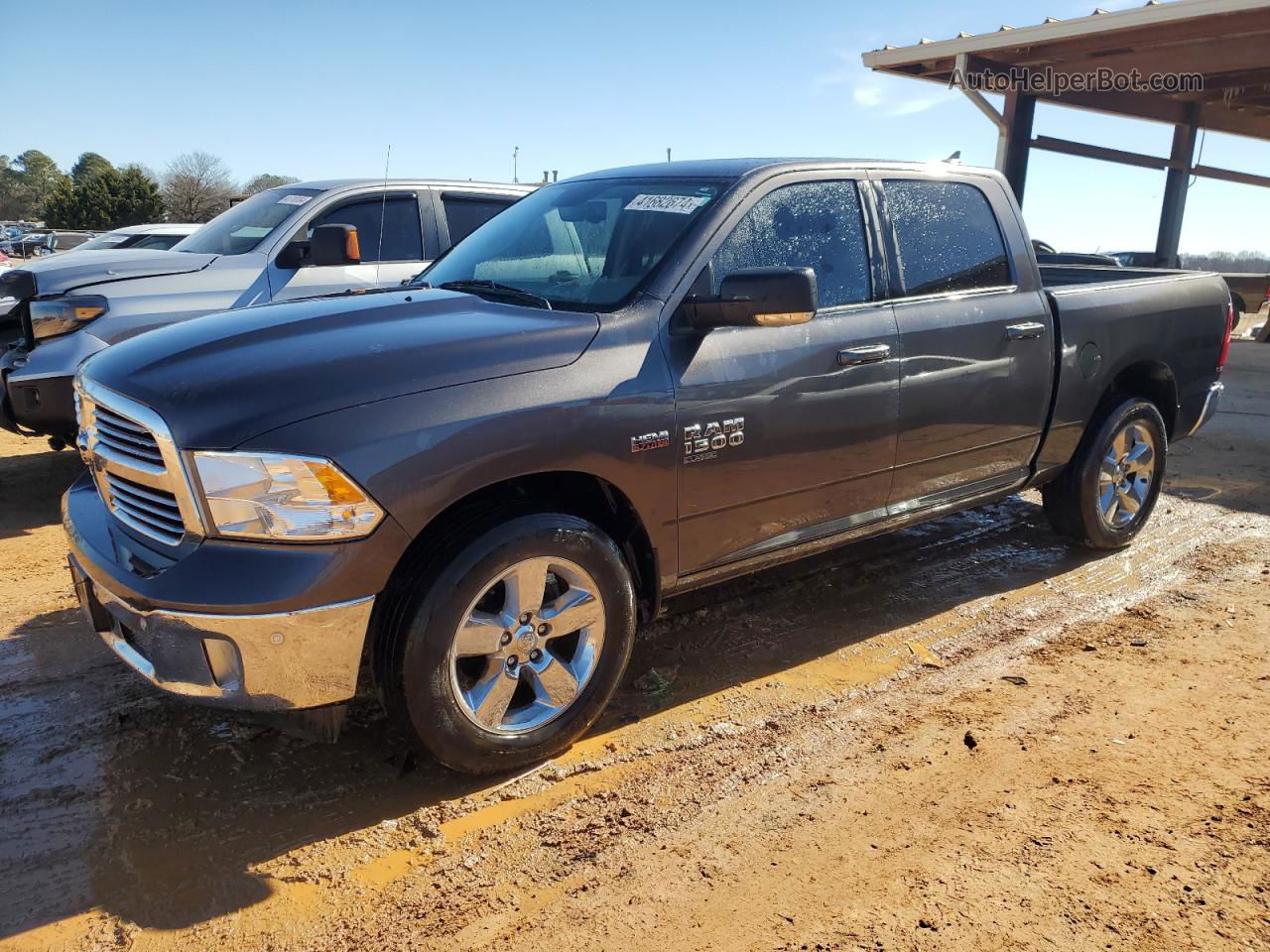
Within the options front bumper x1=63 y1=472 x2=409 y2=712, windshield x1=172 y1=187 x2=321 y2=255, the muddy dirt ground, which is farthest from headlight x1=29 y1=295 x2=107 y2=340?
front bumper x1=63 y1=472 x2=409 y2=712

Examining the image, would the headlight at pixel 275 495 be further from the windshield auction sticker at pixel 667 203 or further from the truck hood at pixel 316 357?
the windshield auction sticker at pixel 667 203

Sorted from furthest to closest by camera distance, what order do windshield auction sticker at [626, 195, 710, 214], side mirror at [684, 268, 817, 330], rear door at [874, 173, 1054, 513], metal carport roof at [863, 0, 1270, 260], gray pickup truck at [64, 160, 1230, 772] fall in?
1. metal carport roof at [863, 0, 1270, 260]
2. rear door at [874, 173, 1054, 513]
3. windshield auction sticker at [626, 195, 710, 214]
4. side mirror at [684, 268, 817, 330]
5. gray pickup truck at [64, 160, 1230, 772]

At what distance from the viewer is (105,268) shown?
19.1ft

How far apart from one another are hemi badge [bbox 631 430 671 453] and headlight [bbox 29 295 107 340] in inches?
→ 161

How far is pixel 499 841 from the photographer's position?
2.73 meters

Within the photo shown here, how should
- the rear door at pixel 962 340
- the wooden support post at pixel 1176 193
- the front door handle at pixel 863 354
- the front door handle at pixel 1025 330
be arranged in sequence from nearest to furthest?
the front door handle at pixel 863 354 < the rear door at pixel 962 340 < the front door handle at pixel 1025 330 < the wooden support post at pixel 1176 193

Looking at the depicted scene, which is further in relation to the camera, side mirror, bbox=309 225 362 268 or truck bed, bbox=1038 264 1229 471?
side mirror, bbox=309 225 362 268

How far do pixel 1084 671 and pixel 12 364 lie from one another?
5774 millimetres

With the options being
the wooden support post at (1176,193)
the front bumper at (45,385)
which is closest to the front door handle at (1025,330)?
the front bumper at (45,385)

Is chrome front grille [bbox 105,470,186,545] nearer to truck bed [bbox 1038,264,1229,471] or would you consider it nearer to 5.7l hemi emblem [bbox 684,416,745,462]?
5.7l hemi emblem [bbox 684,416,745,462]

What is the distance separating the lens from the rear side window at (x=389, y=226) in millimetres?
6559

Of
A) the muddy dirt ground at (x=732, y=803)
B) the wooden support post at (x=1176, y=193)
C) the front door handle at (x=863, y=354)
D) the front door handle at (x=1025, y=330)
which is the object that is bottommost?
the muddy dirt ground at (x=732, y=803)

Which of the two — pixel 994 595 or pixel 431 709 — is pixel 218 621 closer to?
pixel 431 709

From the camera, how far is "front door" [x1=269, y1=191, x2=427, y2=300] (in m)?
6.28
